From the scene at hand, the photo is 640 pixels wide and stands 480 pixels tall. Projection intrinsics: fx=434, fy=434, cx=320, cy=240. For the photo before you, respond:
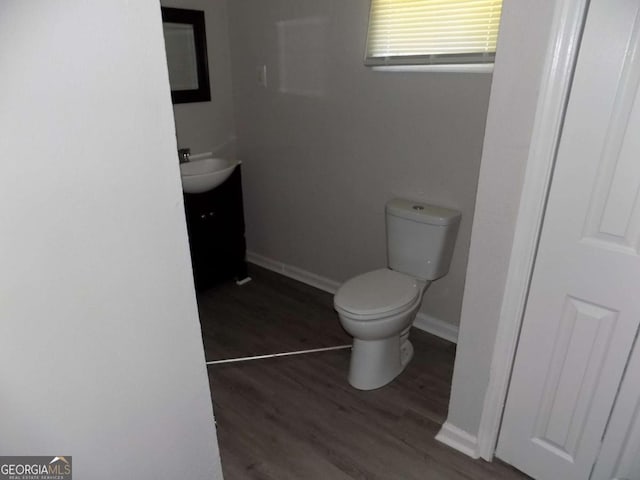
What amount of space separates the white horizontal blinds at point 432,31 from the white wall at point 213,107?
3.77 ft

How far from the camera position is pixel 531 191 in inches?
51.8

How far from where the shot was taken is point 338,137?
2.61 m

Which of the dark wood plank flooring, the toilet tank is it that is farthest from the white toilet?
the dark wood plank flooring

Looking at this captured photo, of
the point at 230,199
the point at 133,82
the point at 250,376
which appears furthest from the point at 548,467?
the point at 230,199

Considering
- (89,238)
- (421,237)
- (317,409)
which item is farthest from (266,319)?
(89,238)

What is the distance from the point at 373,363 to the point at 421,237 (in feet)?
2.21

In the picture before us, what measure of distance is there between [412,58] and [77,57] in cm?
188

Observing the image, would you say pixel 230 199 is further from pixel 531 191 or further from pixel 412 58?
pixel 531 191

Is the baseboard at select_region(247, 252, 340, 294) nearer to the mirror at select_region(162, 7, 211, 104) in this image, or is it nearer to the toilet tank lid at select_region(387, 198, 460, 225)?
the toilet tank lid at select_region(387, 198, 460, 225)

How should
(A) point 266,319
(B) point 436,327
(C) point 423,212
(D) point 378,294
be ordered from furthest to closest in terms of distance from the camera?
(A) point 266,319 < (B) point 436,327 < (C) point 423,212 < (D) point 378,294

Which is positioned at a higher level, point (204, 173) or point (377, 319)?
point (204, 173)

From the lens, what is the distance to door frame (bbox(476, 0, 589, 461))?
3.80ft

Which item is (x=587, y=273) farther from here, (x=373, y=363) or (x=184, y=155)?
(x=184, y=155)

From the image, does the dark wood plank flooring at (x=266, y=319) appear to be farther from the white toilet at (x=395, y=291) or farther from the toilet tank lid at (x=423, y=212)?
the toilet tank lid at (x=423, y=212)
